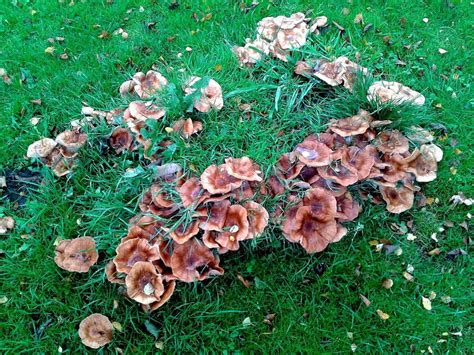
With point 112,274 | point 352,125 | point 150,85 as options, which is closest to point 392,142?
point 352,125

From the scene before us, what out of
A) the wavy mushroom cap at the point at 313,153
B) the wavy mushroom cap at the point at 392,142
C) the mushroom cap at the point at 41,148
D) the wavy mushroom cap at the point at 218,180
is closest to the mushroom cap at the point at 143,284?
the wavy mushroom cap at the point at 218,180

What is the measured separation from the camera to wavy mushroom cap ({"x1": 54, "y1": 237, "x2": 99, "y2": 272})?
9.78 ft

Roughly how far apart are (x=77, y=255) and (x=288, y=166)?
5.38ft

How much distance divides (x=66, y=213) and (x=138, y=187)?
601 mm

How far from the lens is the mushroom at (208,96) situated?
3486mm

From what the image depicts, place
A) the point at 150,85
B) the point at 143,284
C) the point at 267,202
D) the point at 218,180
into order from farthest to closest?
the point at 150,85
the point at 267,202
the point at 218,180
the point at 143,284

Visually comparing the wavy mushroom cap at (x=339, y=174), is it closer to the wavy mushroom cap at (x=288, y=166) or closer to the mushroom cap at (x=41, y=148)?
the wavy mushroom cap at (x=288, y=166)

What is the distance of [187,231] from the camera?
2898 millimetres

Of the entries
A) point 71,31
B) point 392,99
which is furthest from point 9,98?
point 392,99

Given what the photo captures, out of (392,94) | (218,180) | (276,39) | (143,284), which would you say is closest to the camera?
(143,284)

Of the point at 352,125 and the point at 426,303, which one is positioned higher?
the point at 352,125

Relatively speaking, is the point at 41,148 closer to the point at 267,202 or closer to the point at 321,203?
the point at 267,202

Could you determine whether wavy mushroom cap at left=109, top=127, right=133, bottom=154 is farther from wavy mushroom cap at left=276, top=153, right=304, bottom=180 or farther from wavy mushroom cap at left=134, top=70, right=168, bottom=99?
wavy mushroom cap at left=276, top=153, right=304, bottom=180

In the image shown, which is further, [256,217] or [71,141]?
[71,141]
